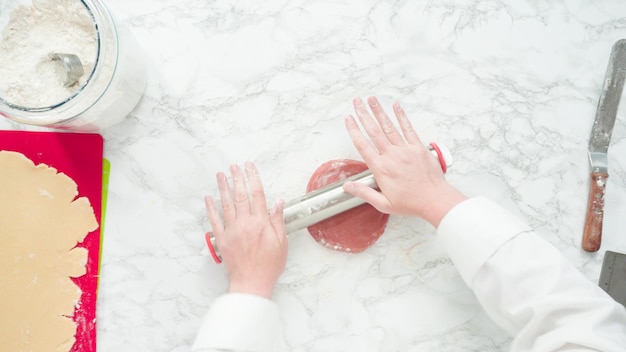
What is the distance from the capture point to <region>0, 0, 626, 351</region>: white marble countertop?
2.53 ft

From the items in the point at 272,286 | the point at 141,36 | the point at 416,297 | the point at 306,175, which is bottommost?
the point at 416,297

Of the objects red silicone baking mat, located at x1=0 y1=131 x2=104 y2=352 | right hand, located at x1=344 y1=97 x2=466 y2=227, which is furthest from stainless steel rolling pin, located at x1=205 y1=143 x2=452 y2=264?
red silicone baking mat, located at x1=0 y1=131 x2=104 y2=352

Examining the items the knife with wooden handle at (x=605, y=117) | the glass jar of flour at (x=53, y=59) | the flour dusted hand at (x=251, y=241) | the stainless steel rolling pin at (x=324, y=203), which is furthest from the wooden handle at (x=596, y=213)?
the glass jar of flour at (x=53, y=59)

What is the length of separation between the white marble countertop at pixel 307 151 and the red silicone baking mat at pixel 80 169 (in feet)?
0.06

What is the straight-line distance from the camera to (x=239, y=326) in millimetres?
681

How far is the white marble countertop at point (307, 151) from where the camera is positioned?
77 cm

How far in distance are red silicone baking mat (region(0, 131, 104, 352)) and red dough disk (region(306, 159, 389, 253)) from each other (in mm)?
326

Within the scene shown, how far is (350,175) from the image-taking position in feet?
2.52

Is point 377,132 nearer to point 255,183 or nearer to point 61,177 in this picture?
point 255,183

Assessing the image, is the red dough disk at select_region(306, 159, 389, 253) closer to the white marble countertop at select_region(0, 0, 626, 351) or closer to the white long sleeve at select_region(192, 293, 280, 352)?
the white marble countertop at select_region(0, 0, 626, 351)

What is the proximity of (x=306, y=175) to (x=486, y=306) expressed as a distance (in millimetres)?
316

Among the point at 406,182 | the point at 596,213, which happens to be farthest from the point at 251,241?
the point at 596,213

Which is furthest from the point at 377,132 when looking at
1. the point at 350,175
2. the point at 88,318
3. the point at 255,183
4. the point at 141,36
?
the point at 88,318

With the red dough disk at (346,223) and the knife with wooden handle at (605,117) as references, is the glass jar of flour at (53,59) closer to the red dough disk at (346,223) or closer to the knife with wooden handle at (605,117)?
the red dough disk at (346,223)
